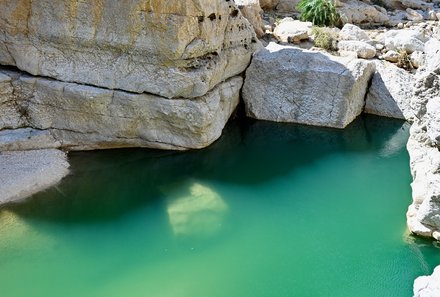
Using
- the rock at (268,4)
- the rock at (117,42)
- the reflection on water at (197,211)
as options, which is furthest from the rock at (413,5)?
the reflection on water at (197,211)

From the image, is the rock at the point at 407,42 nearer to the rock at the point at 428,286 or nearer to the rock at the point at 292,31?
the rock at the point at 292,31

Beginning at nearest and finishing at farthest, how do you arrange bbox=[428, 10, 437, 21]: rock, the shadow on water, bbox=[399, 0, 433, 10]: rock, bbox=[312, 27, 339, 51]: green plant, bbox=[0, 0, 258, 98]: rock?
the shadow on water < bbox=[0, 0, 258, 98]: rock < bbox=[312, 27, 339, 51]: green plant < bbox=[428, 10, 437, 21]: rock < bbox=[399, 0, 433, 10]: rock

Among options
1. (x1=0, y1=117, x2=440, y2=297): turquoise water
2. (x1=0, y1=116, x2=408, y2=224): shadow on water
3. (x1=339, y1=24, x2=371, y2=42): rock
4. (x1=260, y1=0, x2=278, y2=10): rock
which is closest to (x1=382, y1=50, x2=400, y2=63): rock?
(x1=339, y1=24, x2=371, y2=42): rock

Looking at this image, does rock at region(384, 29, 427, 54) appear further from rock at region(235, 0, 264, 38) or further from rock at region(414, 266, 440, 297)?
rock at region(414, 266, 440, 297)

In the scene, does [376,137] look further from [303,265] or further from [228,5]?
[303,265]

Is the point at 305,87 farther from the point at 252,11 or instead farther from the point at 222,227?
the point at 222,227

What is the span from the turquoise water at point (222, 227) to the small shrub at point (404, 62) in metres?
3.27

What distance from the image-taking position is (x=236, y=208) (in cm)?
854

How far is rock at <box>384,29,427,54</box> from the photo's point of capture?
1374cm

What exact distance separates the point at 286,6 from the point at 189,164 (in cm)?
1187

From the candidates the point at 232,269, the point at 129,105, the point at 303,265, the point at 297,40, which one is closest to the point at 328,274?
the point at 303,265

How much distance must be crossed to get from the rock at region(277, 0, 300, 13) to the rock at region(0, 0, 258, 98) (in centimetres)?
1000

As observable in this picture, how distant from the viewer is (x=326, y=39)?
14.3 m

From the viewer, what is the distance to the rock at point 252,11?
46.0 ft
